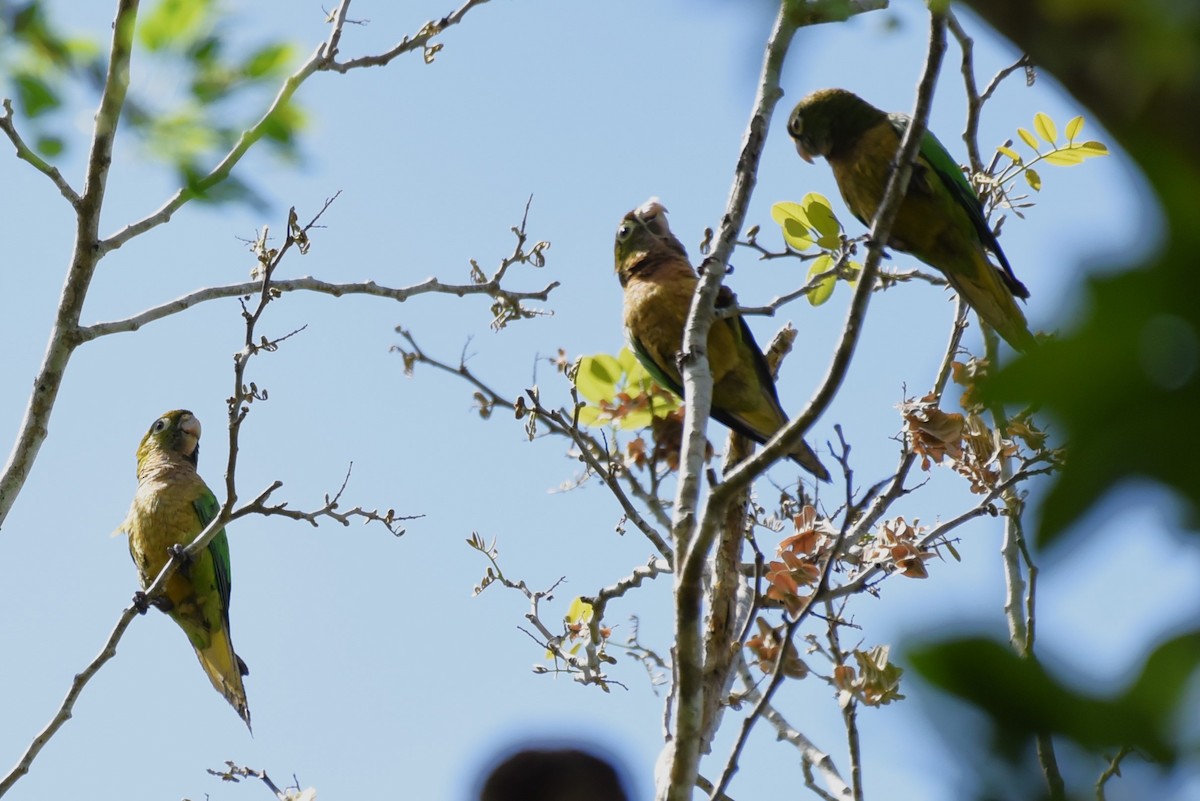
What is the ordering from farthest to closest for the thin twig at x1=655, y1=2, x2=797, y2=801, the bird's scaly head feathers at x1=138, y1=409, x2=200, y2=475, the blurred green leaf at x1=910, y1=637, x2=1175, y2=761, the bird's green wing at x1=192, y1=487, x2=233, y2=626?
the bird's scaly head feathers at x1=138, y1=409, x2=200, y2=475, the bird's green wing at x1=192, y1=487, x2=233, y2=626, the thin twig at x1=655, y1=2, x2=797, y2=801, the blurred green leaf at x1=910, y1=637, x2=1175, y2=761

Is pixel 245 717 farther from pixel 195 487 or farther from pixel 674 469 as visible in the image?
pixel 674 469

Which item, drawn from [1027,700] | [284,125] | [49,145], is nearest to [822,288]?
[284,125]

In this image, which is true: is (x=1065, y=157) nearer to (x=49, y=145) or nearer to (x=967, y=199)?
(x=967, y=199)

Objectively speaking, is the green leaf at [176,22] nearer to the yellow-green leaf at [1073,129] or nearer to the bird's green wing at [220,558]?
the yellow-green leaf at [1073,129]

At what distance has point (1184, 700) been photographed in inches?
20.8

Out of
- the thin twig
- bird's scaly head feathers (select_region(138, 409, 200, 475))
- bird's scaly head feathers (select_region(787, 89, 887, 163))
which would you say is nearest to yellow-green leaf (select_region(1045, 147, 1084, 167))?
bird's scaly head feathers (select_region(787, 89, 887, 163))

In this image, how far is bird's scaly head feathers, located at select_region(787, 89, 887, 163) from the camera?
4977mm

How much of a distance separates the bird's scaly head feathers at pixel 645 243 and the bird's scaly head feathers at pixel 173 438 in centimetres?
335

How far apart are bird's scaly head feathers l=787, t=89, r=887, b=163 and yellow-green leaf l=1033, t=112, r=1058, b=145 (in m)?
0.74

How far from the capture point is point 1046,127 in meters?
4.38

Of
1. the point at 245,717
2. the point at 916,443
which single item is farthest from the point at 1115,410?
the point at 245,717

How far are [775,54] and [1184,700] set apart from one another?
2.80m

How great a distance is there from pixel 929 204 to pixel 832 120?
2.31ft

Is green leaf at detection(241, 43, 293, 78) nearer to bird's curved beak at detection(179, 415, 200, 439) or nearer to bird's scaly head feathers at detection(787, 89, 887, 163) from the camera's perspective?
bird's scaly head feathers at detection(787, 89, 887, 163)
